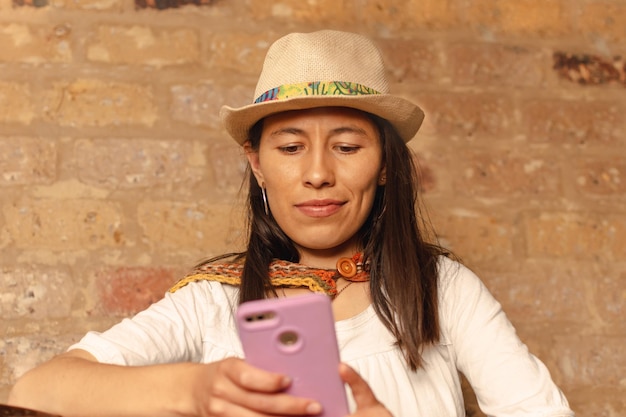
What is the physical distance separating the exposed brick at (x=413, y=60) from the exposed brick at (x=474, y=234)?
419mm

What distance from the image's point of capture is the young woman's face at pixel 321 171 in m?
1.52

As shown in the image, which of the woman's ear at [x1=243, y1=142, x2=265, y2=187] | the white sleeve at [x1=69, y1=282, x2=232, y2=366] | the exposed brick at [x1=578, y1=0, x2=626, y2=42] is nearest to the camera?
the white sleeve at [x1=69, y1=282, x2=232, y2=366]

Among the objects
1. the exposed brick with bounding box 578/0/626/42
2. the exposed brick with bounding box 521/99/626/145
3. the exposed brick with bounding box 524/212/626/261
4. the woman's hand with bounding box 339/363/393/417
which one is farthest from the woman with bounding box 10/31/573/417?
the exposed brick with bounding box 578/0/626/42

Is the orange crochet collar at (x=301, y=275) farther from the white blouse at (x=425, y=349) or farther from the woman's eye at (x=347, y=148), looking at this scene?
the woman's eye at (x=347, y=148)

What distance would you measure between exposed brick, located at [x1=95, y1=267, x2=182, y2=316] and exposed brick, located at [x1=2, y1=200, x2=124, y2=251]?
3.5 inches

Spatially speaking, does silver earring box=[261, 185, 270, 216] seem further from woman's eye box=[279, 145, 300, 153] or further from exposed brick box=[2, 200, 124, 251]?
exposed brick box=[2, 200, 124, 251]

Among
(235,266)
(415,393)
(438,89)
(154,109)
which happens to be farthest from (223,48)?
(415,393)

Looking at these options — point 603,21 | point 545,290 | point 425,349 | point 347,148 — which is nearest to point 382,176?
point 347,148

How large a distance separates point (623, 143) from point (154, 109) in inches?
57.0

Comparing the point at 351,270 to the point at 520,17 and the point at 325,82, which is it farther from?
the point at 520,17

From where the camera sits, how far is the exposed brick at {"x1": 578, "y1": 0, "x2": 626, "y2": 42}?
2.46 meters

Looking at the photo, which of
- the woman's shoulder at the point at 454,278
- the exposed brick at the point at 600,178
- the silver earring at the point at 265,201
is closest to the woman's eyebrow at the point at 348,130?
the silver earring at the point at 265,201

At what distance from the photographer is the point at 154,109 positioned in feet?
7.28

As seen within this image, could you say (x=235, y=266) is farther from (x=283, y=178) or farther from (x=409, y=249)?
(x=409, y=249)
